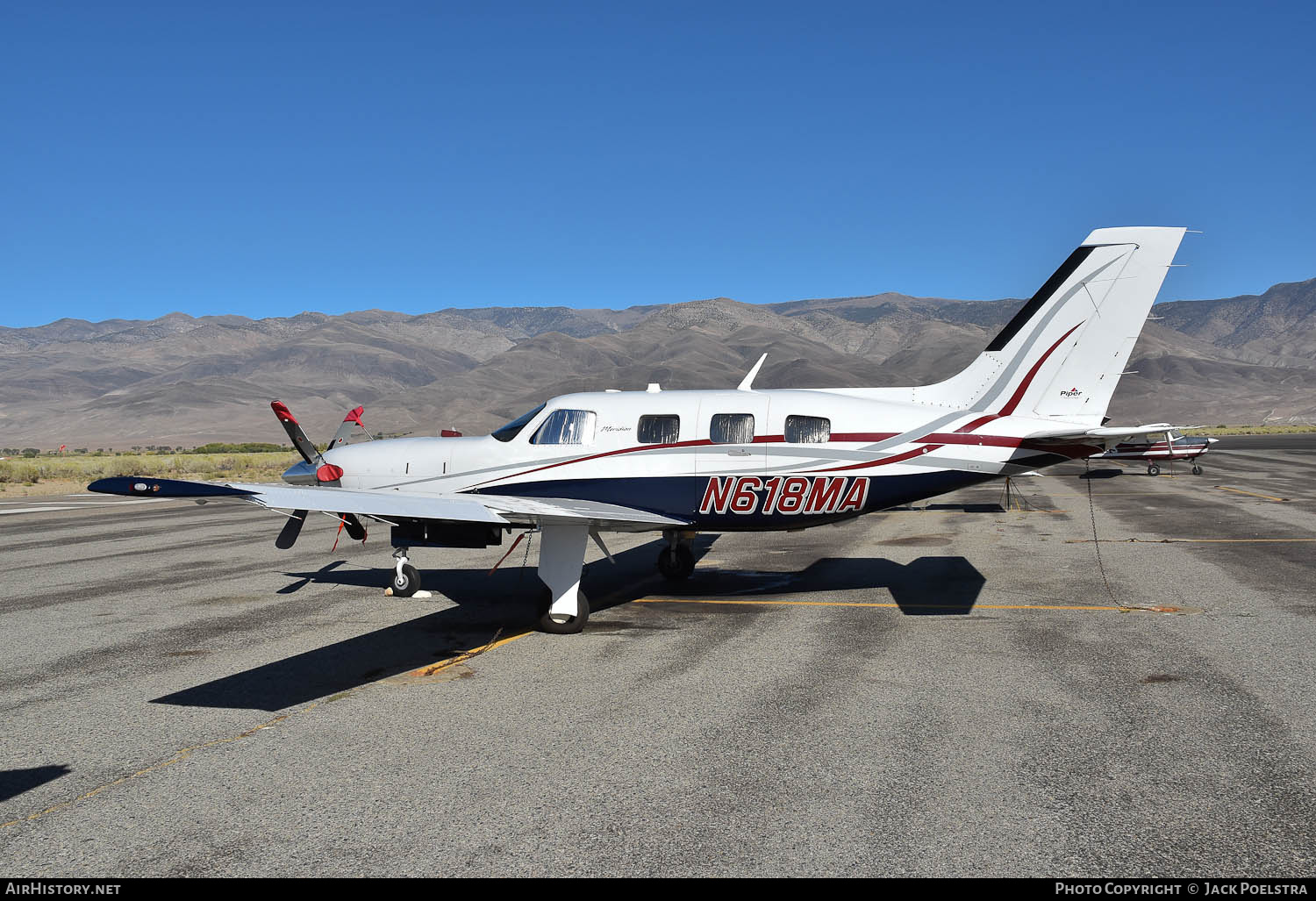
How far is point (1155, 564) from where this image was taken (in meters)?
15.7

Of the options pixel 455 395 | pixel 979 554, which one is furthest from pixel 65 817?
pixel 455 395

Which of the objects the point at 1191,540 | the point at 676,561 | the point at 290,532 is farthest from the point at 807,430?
the point at 1191,540

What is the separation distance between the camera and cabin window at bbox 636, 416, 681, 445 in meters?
12.5

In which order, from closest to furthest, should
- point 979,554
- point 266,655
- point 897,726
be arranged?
point 897,726 < point 266,655 < point 979,554

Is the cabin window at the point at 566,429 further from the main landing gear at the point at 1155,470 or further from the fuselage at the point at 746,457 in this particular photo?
the main landing gear at the point at 1155,470

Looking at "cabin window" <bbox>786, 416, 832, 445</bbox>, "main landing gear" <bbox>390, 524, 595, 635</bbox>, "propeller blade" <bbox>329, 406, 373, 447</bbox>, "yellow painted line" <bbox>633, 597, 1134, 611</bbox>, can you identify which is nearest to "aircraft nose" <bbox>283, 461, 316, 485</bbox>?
"propeller blade" <bbox>329, 406, 373, 447</bbox>

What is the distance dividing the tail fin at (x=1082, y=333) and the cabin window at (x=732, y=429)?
3.27 metres

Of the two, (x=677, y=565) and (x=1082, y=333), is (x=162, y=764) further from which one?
(x=1082, y=333)

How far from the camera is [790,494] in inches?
475

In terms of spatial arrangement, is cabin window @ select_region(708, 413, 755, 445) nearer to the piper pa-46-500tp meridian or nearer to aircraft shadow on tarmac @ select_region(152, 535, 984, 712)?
the piper pa-46-500tp meridian

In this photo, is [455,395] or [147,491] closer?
[147,491]

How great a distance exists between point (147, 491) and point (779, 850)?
687cm

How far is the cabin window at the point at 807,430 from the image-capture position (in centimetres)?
1213
